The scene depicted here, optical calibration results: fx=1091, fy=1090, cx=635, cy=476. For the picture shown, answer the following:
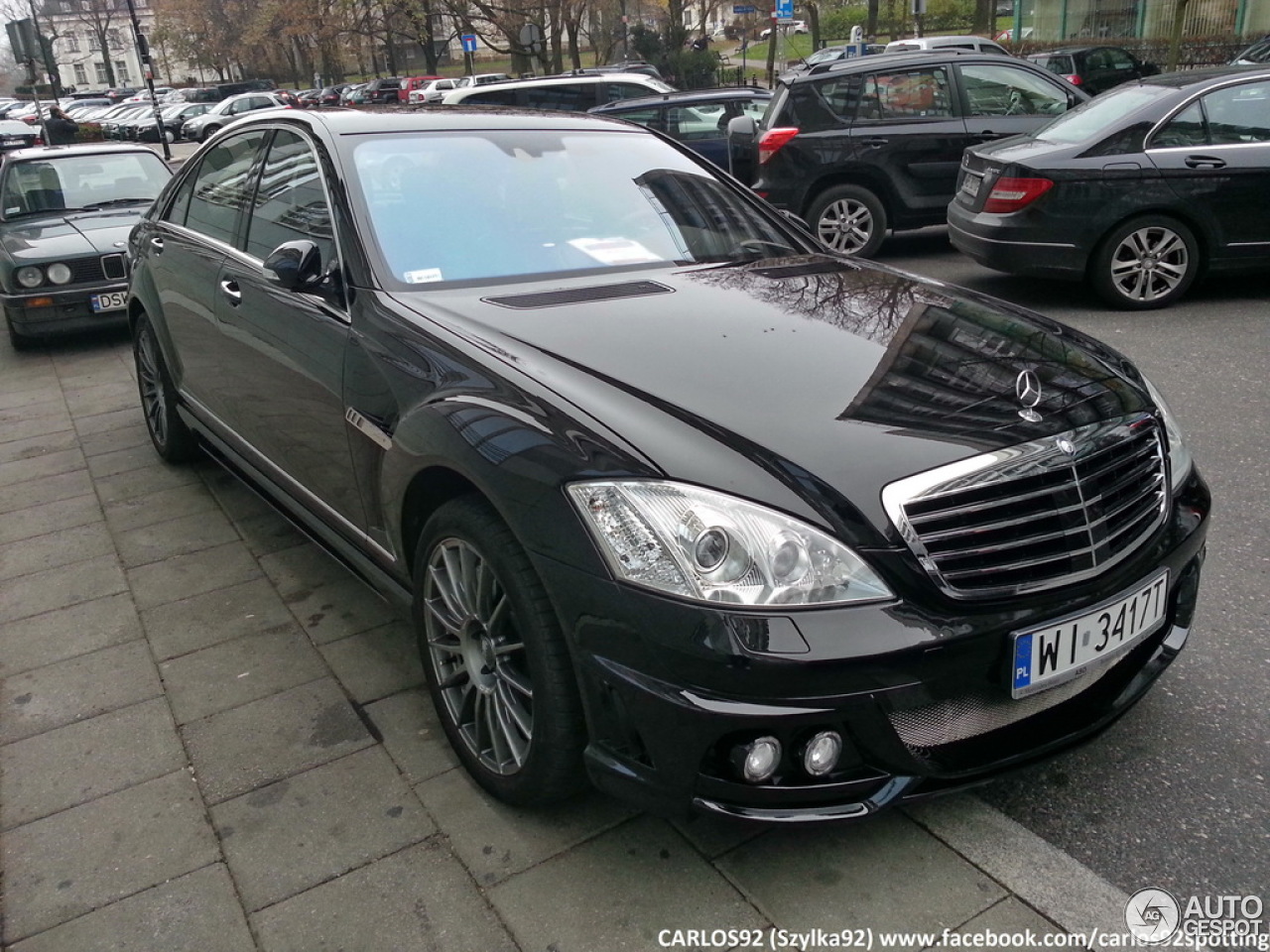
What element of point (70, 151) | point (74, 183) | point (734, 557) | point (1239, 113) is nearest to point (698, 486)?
point (734, 557)

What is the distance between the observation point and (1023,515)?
2232mm

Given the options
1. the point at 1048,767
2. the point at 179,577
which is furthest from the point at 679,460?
the point at 179,577

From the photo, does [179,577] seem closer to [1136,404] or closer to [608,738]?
[608,738]

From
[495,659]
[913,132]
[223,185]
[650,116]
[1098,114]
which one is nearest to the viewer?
[495,659]

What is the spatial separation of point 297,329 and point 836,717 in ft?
7.16

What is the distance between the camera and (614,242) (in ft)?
11.4

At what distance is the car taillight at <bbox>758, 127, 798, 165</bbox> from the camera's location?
379 inches

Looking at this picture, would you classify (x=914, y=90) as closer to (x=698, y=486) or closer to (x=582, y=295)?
(x=582, y=295)

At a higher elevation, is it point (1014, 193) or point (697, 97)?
point (697, 97)

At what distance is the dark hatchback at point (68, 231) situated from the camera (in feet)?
27.2

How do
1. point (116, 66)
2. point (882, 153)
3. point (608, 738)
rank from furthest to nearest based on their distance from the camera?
point (116, 66) < point (882, 153) < point (608, 738)

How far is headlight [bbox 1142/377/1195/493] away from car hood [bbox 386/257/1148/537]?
0.08 metres

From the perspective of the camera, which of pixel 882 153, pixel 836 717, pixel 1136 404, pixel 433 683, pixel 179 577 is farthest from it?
pixel 882 153

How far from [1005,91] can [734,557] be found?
28.9 ft
